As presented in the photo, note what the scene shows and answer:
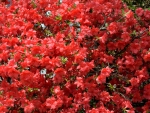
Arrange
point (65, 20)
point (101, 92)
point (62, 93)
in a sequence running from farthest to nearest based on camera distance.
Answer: point (65, 20) < point (101, 92) < point (62, 93)

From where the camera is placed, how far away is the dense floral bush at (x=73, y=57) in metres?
3.81

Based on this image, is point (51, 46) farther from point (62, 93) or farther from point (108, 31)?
point (108, 31)

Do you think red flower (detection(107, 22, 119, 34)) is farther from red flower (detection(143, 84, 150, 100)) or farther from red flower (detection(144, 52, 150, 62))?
red flower (detection(143, 84, 150, 100))

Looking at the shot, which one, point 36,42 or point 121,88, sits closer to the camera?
point 36,42

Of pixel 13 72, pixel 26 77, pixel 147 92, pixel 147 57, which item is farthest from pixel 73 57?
pixel 147 92

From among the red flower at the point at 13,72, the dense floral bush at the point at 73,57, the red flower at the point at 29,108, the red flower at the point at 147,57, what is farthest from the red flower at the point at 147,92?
the red flower at the point at 13,72

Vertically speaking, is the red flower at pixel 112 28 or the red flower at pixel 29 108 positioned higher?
the red flower at pixel 112 28

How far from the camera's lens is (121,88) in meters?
4.28

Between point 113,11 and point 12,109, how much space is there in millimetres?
1677

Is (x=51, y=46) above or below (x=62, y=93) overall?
above

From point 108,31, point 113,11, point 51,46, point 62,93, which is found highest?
point 113,11

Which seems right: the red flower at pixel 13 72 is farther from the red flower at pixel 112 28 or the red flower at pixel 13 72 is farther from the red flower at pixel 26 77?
the red flower at pixel 112 28

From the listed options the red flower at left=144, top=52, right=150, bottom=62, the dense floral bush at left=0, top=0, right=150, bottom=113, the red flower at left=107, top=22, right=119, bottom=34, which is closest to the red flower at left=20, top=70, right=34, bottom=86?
the dense floral bush at left=0, top=0, right=150, bottom=113

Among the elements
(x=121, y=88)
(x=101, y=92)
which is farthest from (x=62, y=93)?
(x=121, y=88)
